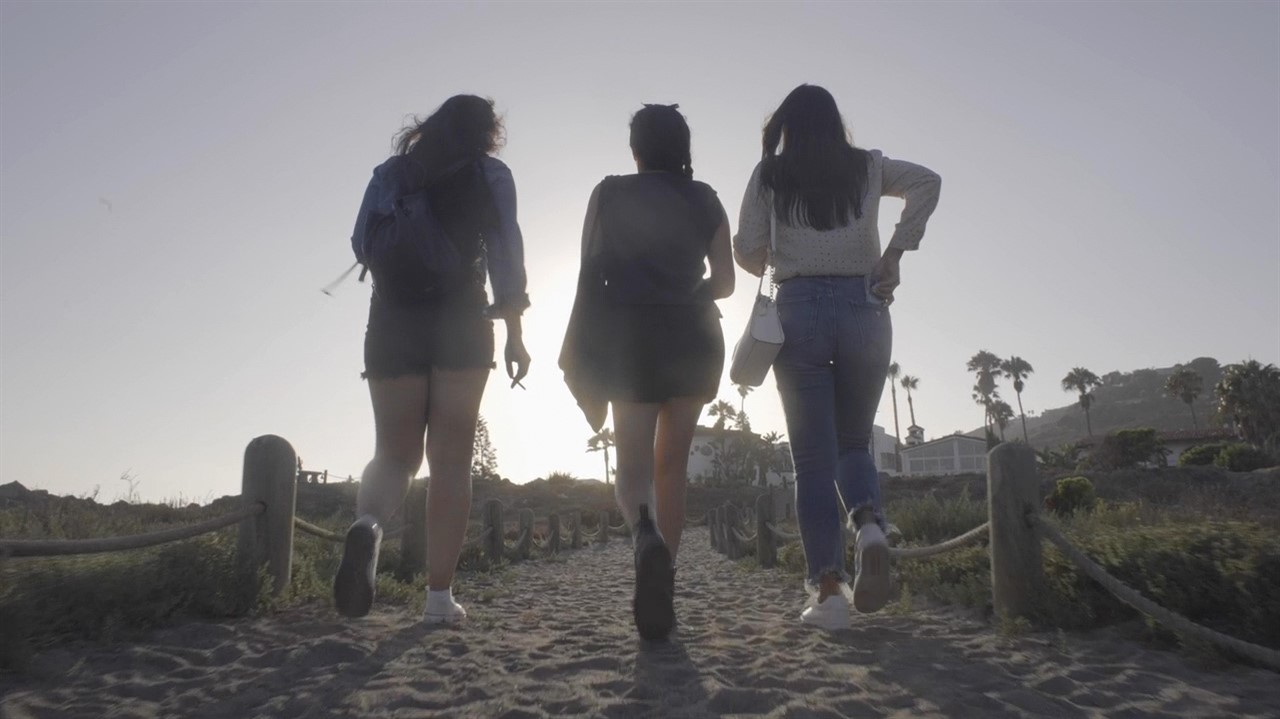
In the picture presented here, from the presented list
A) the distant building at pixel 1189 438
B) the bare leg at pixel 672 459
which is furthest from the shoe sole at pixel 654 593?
the distant building at pixel 1189 438

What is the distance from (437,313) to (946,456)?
87.8 metres

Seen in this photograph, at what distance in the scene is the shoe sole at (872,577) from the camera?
10.2 feet

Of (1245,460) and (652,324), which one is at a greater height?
(1245,460)

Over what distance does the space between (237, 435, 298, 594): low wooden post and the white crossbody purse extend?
7.42ft

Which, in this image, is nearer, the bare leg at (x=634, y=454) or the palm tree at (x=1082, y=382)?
the bare leg at (x=634, y=454)

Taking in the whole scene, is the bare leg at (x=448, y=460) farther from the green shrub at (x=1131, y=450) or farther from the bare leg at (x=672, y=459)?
the green shrub at (x=1131, y=450)

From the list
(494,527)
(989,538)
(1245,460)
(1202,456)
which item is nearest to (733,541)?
(494,527)

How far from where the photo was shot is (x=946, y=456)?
84438mm

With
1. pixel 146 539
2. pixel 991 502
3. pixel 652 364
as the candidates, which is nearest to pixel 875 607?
pixel 991 502

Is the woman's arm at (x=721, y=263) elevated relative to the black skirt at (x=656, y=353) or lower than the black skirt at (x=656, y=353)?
elevated

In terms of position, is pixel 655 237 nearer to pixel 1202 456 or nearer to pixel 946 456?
pixel 1202 456

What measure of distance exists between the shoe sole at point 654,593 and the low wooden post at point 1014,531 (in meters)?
1.43


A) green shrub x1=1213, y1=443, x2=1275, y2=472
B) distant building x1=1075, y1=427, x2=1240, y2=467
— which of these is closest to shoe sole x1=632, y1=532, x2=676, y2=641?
green shrub x1=1213, y1=443, x2=1275, y2=472

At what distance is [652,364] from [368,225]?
4.54ft
